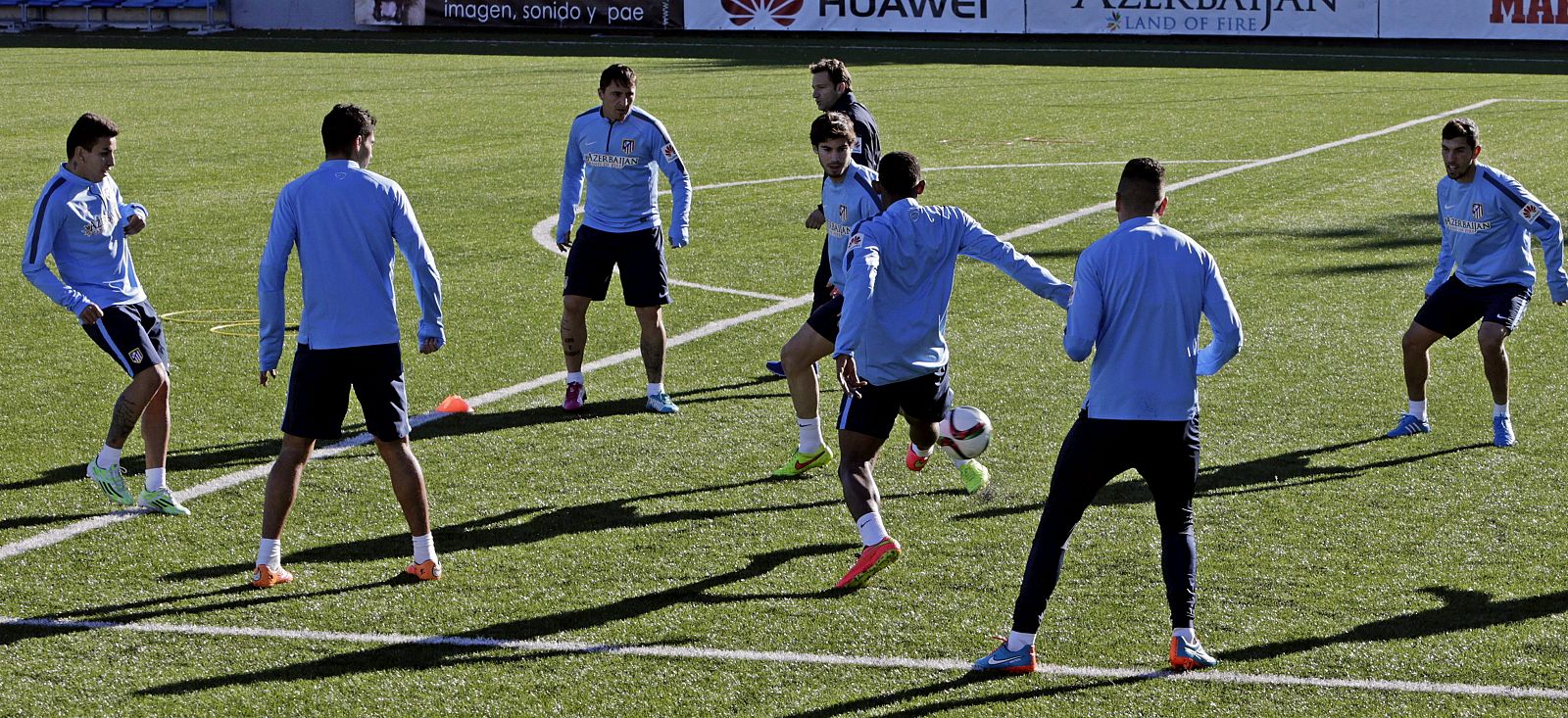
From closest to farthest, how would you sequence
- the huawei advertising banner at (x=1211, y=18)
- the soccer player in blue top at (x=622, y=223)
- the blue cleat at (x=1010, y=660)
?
the blue cleat at (x=1010, y=660)
the soccer player in blue top at (x=622, y=223)
the huawei advertising banner at (x=1211, y=18)

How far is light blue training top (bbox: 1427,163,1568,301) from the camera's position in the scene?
30.2 feet

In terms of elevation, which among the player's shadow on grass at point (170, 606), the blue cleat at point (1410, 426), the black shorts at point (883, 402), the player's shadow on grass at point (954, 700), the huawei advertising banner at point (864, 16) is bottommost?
the player's shadow on grass at point (954, 700)

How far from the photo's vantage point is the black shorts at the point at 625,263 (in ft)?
34.8

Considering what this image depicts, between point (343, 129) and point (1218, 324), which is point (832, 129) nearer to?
point (343, 129)

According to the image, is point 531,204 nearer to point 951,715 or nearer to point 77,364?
point 77,364

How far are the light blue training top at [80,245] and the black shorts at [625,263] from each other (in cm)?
292

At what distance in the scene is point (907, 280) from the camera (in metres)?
7.17

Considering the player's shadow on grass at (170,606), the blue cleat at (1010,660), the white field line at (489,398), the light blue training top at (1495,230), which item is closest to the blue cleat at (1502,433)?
the light blue training top at (1495,230)

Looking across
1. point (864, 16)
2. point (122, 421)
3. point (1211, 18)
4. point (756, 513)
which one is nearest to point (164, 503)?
point (122, 421)

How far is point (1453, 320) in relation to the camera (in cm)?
960

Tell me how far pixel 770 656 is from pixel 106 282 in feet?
12.9

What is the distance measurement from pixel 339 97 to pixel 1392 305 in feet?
69.6

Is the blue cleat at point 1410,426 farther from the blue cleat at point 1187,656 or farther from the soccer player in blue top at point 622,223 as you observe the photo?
the soccer player in blue top at point 622,223

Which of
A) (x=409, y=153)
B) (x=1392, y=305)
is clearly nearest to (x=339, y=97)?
(x=409, y=153)
